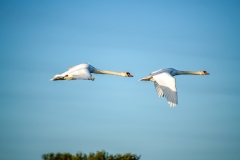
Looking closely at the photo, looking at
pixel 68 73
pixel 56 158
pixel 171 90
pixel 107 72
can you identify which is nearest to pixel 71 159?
pixel 56 158

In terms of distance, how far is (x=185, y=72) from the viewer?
77.5 meters

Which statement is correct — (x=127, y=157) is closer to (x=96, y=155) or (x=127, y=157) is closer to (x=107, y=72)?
(x=96, y=155)

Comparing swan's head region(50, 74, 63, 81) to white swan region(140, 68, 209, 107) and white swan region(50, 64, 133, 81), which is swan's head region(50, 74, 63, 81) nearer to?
white swan region(50, 64, 133, 81)

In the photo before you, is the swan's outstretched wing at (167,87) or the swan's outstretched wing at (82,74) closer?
the swan's outstretched wing at (167,87)

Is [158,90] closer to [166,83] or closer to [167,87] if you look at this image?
[166,83]

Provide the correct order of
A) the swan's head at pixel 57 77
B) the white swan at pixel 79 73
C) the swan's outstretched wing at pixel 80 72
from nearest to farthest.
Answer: the swan's outstretched wing at pixel 80 72 → the white swan at pixel 79 73 → the swan's head at pixel 57 77

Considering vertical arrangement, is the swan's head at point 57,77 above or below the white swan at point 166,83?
above

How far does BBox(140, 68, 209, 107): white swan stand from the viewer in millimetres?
59625

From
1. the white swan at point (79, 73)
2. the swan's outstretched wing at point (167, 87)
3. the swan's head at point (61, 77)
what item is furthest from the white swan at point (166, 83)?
the swan's head at point (61, 77)

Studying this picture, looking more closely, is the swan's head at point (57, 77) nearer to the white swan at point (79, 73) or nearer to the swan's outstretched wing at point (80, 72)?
the white swan at point (79, 73)

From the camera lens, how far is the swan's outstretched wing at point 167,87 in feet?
195

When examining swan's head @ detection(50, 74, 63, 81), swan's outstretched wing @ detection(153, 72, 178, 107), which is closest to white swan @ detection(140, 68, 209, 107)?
swan's outstretched wing @ detection(153, 72, 178, 107)

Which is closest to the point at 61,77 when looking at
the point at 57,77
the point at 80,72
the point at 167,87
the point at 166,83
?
the point at 57,77

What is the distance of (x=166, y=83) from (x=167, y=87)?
3.46ft
